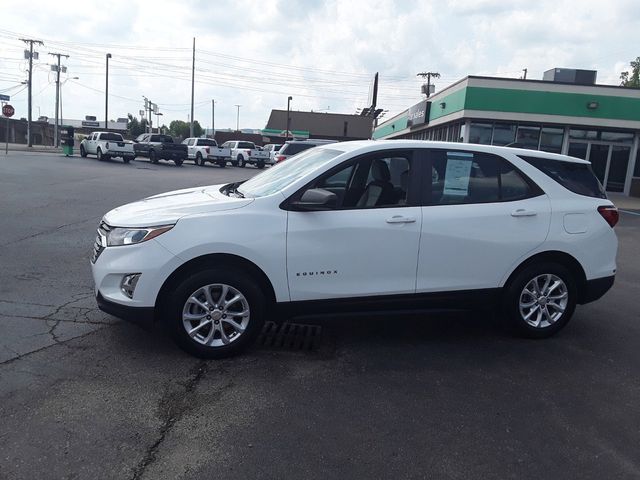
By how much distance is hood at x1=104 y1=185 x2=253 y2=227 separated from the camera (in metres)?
4.53

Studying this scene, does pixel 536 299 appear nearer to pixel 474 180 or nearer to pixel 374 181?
pixel 474 180

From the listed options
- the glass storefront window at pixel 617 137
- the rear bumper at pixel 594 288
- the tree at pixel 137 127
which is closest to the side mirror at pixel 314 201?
the rear bumper at pixel 594 288

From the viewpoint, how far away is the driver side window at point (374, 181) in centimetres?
495

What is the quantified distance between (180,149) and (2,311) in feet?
105

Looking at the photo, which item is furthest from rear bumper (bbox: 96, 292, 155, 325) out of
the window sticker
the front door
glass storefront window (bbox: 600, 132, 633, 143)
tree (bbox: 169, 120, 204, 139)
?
tree (bbox: 169, 120, 204, 139)

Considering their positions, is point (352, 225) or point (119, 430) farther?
point (352, 225)

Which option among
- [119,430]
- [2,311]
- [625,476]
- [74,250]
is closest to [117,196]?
[74,250]

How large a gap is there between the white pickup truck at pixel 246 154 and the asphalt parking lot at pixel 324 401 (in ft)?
114

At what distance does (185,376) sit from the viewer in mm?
4277

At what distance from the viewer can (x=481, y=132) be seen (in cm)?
2461

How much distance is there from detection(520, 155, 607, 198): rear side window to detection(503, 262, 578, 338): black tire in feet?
2.58

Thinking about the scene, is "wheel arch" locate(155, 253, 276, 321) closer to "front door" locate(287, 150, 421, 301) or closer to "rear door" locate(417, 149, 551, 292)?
"front door" locate(287, 150, 421, 301)

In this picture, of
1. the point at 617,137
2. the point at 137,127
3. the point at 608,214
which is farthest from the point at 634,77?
the point at 137,127

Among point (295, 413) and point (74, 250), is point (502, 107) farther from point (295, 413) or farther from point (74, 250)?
point (295, 413)
